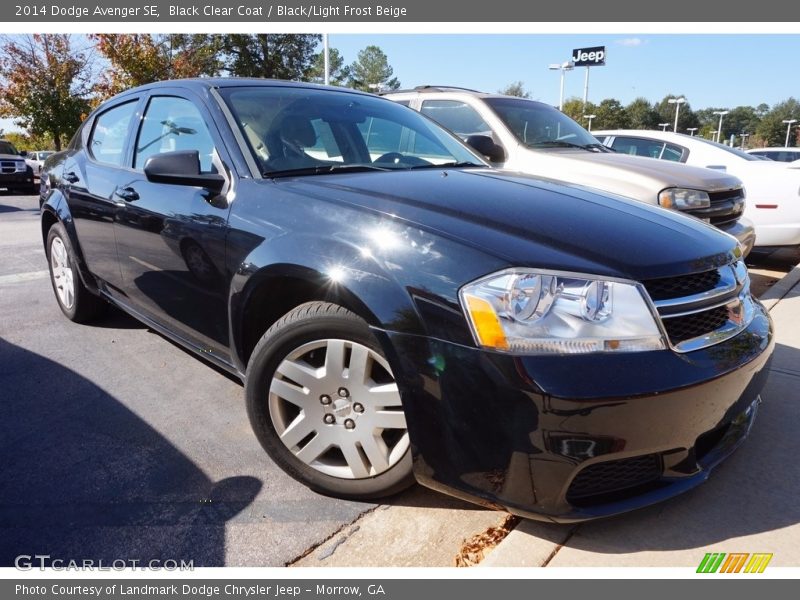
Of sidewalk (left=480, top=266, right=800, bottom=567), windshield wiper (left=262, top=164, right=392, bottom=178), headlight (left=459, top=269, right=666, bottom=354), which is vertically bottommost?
sidewalk (left=480, top=266, right=800, bottom=567)

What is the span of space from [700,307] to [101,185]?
3.34 m

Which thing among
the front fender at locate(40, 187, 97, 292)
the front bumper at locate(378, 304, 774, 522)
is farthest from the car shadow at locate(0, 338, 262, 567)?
the front fender at locate(40, 187, 97, 292)

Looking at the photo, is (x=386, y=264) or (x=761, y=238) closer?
(x=386, y=264)

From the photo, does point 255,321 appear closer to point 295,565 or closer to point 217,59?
point 295,565

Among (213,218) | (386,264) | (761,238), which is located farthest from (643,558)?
(761,238)

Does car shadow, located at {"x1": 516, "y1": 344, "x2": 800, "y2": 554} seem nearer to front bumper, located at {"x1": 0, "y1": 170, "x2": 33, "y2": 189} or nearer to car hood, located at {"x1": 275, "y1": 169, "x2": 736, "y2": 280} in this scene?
car hood, located at {"x1": 275, "y1": 169, "x2": 736, "y2": 280}

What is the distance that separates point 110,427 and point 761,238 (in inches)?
254

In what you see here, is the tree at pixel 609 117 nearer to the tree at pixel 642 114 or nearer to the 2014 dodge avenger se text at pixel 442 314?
the tree at pixel 642 114

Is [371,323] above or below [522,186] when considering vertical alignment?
below

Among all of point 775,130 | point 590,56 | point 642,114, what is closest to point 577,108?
point 590,56

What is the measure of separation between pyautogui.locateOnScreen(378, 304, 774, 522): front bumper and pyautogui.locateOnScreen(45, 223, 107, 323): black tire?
124 inches

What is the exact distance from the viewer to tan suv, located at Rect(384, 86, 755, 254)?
4777mm

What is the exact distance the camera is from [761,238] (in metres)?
6.28

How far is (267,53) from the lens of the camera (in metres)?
39.9
